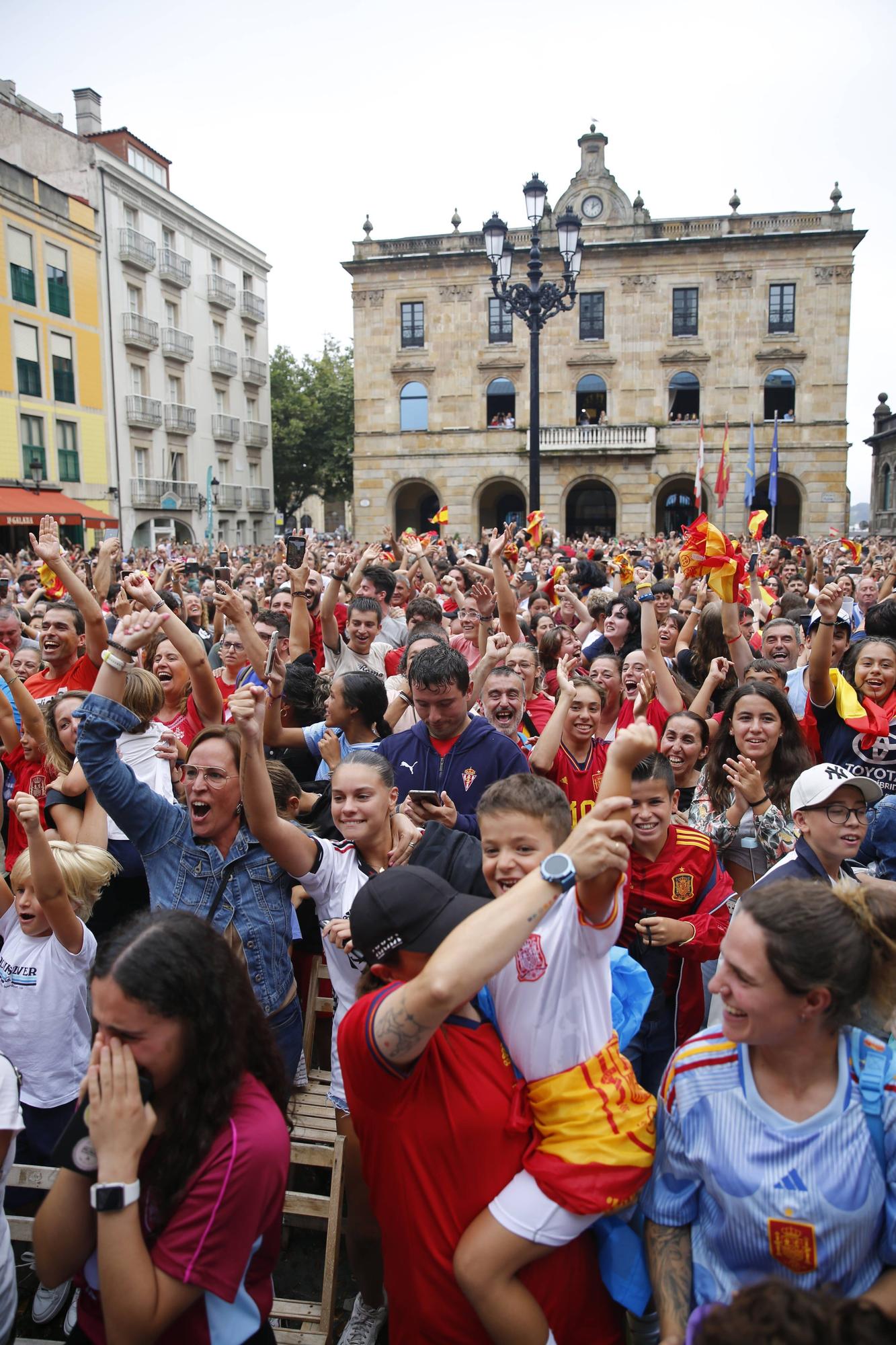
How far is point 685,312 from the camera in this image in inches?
1345

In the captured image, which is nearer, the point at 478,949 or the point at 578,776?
the point at 478,949

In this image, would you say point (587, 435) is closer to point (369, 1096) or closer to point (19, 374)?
point (19, 374)

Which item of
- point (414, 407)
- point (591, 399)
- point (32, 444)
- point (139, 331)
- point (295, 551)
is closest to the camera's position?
point (295, 551)

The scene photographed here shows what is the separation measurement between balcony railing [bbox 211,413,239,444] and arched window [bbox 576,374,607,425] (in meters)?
14.6

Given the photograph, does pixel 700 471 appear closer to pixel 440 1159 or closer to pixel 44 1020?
pixel 44 1020

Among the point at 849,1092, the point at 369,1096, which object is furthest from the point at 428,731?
the point at 849,1092

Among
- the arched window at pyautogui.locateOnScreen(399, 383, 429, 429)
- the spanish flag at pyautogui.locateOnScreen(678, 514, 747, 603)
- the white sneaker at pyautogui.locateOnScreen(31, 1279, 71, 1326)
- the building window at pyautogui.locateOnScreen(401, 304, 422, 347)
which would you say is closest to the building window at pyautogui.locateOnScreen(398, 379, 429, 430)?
the arched window at pyautogui.locateOnScreen(399, 383, 429, 429)

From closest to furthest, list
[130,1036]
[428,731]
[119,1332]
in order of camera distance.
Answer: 1. [119,1332]
2. [130,1036]
3. [428,731]

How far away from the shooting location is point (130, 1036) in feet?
6.34

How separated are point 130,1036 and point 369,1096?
0.55 m

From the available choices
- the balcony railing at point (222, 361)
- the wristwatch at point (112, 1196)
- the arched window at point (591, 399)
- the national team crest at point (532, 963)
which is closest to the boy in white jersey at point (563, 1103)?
the national team crest at point (532, 963)

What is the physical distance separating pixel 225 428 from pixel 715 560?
34.9 m

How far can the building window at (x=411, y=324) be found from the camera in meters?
35.2

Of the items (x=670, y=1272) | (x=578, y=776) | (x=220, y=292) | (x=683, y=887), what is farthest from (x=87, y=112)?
(x=670, y=1272)
